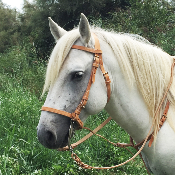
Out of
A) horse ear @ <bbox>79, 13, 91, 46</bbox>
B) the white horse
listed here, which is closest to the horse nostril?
the white horse

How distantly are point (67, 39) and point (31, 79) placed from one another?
4.42 meters

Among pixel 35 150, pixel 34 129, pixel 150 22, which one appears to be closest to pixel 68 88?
pixel 35 150

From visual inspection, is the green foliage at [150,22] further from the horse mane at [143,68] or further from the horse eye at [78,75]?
the horse eye at [78,75]

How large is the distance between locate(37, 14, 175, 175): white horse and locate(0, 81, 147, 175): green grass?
131 cm

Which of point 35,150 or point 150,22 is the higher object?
point 150,22

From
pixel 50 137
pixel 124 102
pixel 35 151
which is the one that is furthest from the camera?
pixel 35 151

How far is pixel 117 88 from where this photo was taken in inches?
61.8

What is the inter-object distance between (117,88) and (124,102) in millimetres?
127

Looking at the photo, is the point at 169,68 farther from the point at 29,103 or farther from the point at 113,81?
the point at 29,103

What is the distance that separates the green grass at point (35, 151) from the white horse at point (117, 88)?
1.31 metres

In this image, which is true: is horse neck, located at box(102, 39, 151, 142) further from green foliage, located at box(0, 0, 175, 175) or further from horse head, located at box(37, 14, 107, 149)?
green foliage, located at box(0, 0, 175, 175)

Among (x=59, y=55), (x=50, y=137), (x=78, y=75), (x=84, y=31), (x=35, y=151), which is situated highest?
(x=84, y=31)

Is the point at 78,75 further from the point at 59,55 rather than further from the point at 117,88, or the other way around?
the point at 117,88

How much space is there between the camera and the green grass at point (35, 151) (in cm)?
253
